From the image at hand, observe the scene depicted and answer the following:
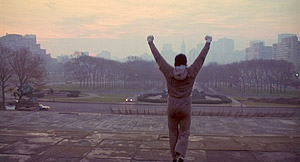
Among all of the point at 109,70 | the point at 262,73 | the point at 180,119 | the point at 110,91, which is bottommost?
the point at 110,91

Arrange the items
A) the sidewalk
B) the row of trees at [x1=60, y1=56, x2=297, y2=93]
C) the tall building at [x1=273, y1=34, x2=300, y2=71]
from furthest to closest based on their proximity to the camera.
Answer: the tall building at [x1=273, y1=34, x2=300, y2=71] → the row of trees at [x1=60, y1=56, x2=297, y2=93] → the sidewalk

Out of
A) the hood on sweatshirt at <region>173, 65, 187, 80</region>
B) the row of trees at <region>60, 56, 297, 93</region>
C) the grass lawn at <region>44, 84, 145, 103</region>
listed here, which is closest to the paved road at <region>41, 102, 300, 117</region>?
the grass lawn at <region>44, 84, 145, 103</region>

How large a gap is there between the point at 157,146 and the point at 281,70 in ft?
188

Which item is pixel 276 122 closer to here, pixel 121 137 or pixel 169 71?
pixel 121 137

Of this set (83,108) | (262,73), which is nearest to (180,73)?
(83,108)

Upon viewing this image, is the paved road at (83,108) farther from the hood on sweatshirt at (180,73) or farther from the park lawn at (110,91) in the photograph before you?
the hood on sweatshirt at (180,73)

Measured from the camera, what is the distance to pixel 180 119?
426 cm

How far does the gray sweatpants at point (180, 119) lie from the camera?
4172 mm

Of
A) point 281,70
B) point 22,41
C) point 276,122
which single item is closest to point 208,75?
point 281,70

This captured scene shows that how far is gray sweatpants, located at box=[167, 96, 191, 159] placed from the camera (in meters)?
4.17

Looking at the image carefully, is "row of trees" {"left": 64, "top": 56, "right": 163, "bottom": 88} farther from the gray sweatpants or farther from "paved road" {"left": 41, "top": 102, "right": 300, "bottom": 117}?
the gray sweatpants

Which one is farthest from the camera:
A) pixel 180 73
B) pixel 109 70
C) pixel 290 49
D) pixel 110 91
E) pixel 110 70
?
pixel 290 49

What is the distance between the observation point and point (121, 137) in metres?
7.49

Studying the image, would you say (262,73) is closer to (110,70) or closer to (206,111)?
(110,70)
